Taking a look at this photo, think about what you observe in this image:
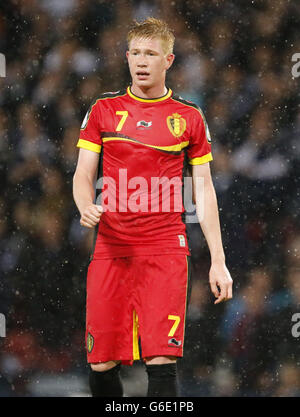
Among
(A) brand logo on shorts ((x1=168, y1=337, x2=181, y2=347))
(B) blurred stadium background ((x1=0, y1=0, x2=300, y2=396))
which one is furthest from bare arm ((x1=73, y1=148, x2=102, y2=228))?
(B) blurred stadium background ((x1=0, y1=0, x2=300, y2=396))

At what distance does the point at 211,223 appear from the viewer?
8.30ft

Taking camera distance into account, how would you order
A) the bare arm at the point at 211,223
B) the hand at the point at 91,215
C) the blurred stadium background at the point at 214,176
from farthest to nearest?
the blurred stadium background at the point at 214,176 < the bare arm at the point at 211,223 < the hand at the point at 91,215

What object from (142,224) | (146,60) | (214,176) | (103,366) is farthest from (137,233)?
(214,176)

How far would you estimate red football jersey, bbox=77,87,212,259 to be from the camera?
8.07 feet

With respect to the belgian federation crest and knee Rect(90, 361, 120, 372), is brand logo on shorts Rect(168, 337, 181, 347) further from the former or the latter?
the belgian federation crest

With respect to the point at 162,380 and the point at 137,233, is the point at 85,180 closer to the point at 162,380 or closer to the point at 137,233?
the point at 137,233

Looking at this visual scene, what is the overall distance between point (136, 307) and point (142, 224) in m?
0.28

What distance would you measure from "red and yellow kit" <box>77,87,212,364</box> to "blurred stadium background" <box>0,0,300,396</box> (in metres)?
0.88

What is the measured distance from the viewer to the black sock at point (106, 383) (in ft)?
8.22

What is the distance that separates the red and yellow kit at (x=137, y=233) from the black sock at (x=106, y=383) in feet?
0.19

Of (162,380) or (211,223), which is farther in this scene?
(211,223)

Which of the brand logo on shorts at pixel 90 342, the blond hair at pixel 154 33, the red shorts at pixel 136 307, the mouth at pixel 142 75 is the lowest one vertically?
the brand logo on shorts at pixel 90 342

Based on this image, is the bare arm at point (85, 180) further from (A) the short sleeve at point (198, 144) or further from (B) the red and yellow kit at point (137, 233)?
(A) the short sleeve at point (198, 144)

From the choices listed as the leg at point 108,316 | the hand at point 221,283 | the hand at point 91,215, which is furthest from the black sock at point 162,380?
the hand at point 91,215
